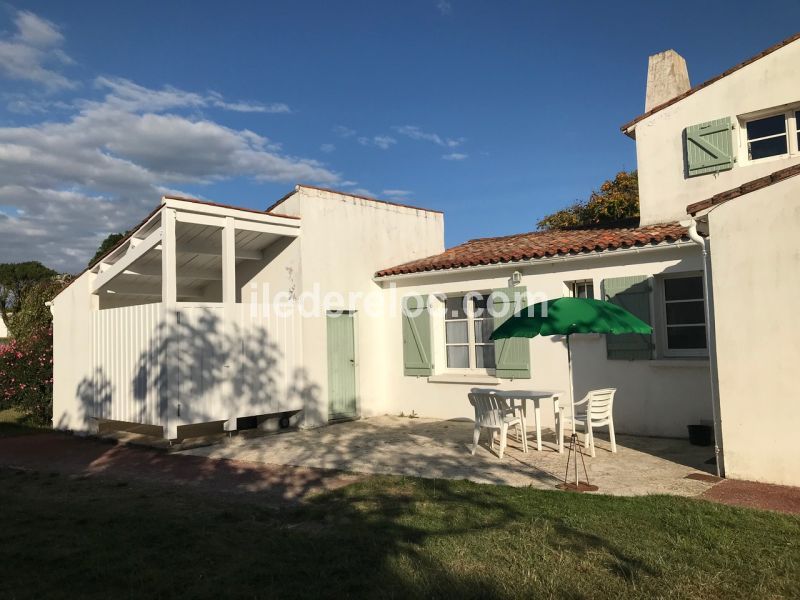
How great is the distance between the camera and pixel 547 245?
Result: 10.5 metres

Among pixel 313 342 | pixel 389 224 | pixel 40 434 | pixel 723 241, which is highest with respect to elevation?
pixel 389 224

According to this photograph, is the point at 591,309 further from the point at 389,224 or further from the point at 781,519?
the point at 389,224

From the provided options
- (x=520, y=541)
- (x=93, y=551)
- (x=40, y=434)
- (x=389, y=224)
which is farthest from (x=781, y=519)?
(x=40, y=434)

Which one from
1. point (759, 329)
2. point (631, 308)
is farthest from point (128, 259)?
point (759, 329)

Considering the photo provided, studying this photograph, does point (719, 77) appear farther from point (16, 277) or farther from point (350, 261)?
point (16, 277)

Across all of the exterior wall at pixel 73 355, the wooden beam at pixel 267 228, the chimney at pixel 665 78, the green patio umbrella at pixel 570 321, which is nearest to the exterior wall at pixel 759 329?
the green patio umbrella at pixel 570 321

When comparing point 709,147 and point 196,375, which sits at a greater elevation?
point 709,147

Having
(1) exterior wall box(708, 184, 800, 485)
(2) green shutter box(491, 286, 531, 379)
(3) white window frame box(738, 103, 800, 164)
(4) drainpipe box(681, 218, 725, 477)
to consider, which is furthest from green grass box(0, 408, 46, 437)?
(3) white window frame box(738, 103, 800, 164)

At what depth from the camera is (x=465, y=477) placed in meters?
6.77

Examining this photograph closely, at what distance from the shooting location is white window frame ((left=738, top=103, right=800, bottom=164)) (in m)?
9.11

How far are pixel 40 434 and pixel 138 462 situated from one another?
454cm

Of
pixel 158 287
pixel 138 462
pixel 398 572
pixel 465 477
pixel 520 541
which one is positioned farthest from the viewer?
pixel 158 287

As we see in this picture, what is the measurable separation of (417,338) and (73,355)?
6734mm

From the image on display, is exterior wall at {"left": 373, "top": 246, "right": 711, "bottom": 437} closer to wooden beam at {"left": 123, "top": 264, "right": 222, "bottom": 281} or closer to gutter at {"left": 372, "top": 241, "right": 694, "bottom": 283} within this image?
gutter at {"left": 372, "top": 241, "right": 694, "bottom": 283}
